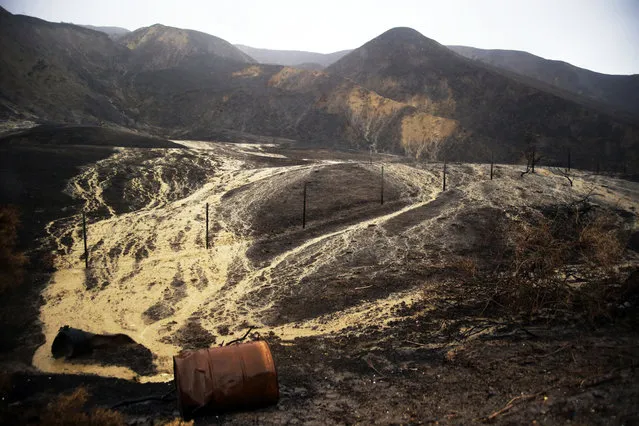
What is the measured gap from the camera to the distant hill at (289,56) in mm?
150000

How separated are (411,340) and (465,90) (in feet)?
205

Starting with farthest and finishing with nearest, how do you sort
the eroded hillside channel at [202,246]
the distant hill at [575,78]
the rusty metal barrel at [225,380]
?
the distant hill at [575,78]
the eroded hillside channel at [202,246]
the rusty metal barrel at [225,380]

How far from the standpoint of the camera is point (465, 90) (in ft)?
217

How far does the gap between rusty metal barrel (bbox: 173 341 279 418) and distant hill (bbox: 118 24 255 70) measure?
8937 centimetres

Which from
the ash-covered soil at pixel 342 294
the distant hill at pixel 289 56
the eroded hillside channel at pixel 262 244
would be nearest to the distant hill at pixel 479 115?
the eroded hillside channel at pixel 262 244

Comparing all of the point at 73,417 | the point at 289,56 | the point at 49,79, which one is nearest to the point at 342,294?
the point at 73,417

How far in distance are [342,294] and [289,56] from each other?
15523cm

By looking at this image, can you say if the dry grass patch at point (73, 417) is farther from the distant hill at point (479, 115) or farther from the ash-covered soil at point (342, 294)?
the distant hill at point (479, 115)

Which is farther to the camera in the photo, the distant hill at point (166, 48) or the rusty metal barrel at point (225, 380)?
the distant hill at point (166, 48)

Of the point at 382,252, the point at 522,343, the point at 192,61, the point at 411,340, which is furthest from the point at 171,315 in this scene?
the point at 192,61

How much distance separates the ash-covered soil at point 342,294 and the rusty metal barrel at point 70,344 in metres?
0.33

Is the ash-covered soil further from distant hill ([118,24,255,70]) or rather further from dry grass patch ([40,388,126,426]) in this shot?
distant hill ([118,24,255,70])

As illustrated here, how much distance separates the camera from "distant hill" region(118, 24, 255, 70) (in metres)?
89.3

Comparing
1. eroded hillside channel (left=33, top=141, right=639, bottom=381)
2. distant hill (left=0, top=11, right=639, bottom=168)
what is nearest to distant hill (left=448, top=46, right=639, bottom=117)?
distant hill (left=0, top=11, right=639, bottom=168)
